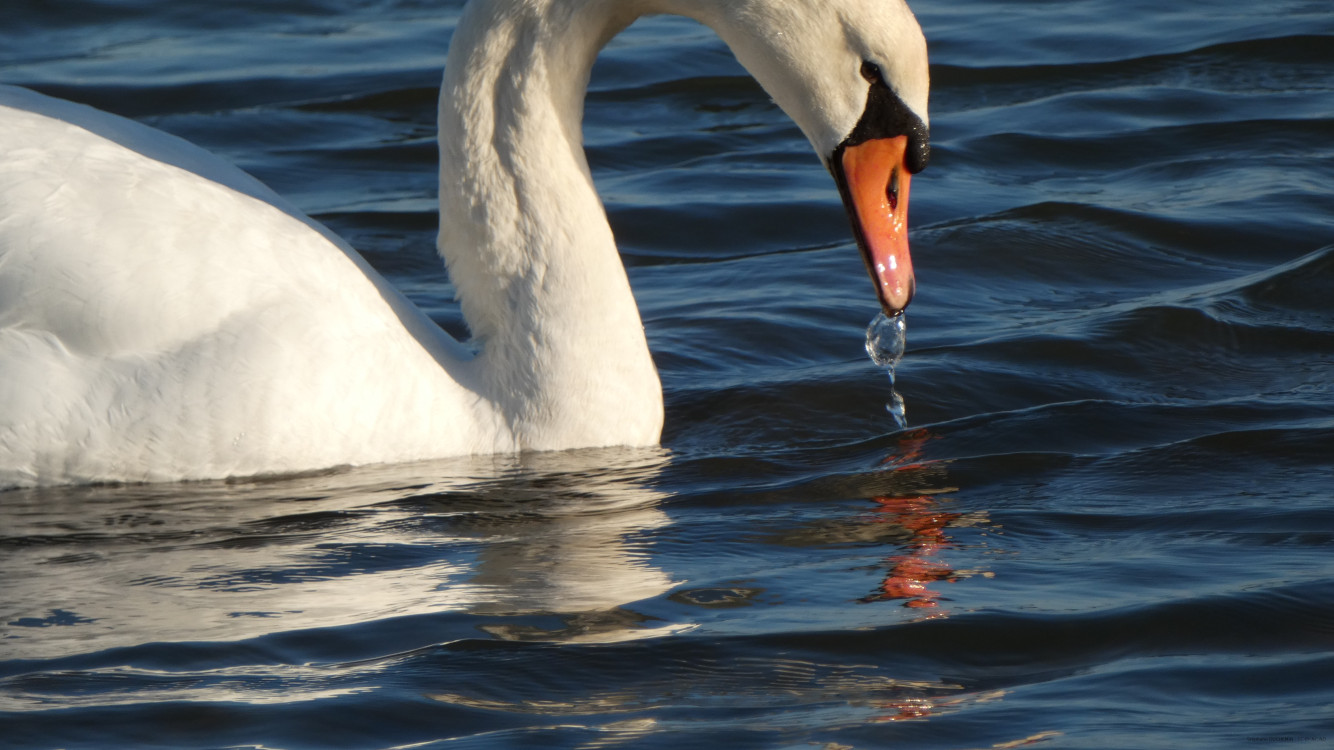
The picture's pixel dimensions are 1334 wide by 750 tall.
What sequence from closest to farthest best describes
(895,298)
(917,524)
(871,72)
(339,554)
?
(339,554), (917,524), (871,72), (895,298)

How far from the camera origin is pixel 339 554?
15.4 feet

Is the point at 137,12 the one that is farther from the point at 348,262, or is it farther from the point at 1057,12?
the point at 348,262

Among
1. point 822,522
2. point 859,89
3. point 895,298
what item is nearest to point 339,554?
point 822,522

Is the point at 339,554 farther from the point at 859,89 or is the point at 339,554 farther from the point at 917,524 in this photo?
the point at 859,89

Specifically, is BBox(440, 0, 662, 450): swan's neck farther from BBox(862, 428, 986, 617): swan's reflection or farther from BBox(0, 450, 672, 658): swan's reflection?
BBox(862, 428, 986, 617): swan's reflection

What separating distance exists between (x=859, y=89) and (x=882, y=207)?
0.35 metres

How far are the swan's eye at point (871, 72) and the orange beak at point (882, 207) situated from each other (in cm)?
17

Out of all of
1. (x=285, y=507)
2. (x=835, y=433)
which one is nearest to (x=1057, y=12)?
(x=835, y=433)

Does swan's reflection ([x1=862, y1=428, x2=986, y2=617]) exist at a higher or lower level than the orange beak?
lower

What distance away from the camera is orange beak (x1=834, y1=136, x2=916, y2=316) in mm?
5270

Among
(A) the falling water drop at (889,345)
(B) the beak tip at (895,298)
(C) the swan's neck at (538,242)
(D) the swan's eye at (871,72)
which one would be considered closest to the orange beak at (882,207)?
(B) the beak tip at (895,298)

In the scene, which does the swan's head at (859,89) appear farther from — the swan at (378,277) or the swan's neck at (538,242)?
the swan's neck at (538,242)

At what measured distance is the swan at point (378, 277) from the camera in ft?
16.5

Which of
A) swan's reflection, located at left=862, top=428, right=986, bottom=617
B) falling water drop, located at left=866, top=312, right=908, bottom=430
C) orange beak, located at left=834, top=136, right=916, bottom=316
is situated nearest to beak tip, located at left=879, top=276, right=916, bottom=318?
orange beak, located at left=834, top=136, right=916, bottom=316
